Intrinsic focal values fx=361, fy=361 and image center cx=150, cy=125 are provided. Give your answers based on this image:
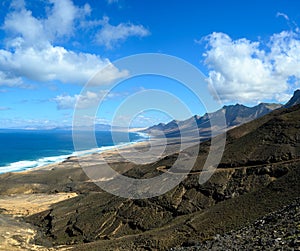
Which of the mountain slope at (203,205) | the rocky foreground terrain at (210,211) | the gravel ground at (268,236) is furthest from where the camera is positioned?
the mountain slope at (203,205)

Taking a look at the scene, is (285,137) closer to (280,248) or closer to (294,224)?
(294,224)

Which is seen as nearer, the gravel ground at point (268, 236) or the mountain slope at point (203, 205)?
the gravel ground at point (268, 236)

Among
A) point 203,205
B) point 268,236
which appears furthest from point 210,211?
point 268,236

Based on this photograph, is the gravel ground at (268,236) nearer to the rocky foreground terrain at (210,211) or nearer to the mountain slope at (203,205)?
the rocky foreground terrain at (210,211)

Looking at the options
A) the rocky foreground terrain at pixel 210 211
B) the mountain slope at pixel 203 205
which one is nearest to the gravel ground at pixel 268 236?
the rocky foreground terrain at pixel 210 211

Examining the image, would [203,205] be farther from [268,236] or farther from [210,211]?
[268,236]

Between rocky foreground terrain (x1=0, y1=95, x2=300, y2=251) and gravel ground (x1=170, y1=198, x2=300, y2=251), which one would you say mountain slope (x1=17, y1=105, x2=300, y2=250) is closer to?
rocky foreground terrain (x1=0, y1=95, x2=300, y2=251)
